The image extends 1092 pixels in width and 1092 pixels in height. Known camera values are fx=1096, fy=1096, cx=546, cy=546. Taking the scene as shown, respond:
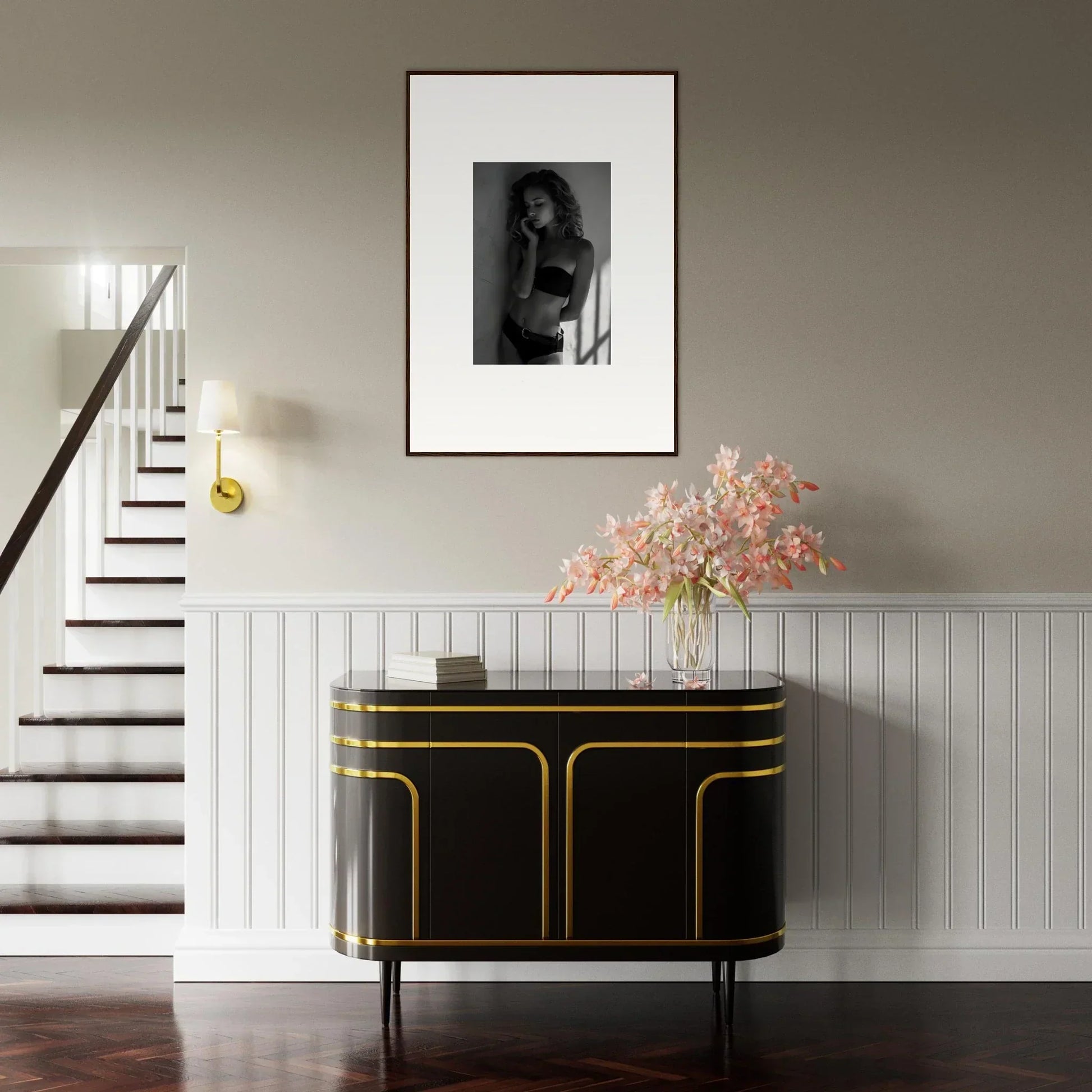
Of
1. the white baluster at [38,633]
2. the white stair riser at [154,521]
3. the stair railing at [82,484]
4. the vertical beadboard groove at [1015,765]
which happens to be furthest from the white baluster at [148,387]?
the vertical beadboard groove at [1015,765]

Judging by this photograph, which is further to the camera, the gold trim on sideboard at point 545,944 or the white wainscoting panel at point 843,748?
the white wainscoting panel at point 843,748

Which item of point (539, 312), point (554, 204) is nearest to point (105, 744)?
point (539, 312)

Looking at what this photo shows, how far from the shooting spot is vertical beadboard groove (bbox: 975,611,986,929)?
132 inches

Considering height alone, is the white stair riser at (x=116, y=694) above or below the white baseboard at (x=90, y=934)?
above

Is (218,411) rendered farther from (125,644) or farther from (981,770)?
(981,770)

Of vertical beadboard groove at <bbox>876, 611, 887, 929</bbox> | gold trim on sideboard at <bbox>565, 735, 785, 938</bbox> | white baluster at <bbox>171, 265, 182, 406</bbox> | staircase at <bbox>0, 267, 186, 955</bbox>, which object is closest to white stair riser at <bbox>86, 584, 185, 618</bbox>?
staircase at <bbox>0, 267, 186, 955</bbox>

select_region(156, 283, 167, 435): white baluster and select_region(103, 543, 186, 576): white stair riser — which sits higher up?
select_region(156, 283, 167, 435): white baluster

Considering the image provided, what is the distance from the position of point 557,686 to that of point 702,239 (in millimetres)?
1475

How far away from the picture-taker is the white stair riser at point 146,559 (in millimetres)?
4754

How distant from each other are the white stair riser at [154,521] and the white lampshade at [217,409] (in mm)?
1811

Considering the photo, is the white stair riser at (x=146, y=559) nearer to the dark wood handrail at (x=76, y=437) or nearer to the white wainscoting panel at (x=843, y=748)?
the dark wood handrail at (x=76, y=437)

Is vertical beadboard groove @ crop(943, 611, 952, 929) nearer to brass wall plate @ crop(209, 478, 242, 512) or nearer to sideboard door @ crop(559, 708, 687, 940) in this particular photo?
sideboard door @ crop(559, 708, 687, 940)

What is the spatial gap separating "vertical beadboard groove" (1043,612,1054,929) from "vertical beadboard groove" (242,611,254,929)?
2.43 m

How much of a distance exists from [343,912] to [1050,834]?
214cm
